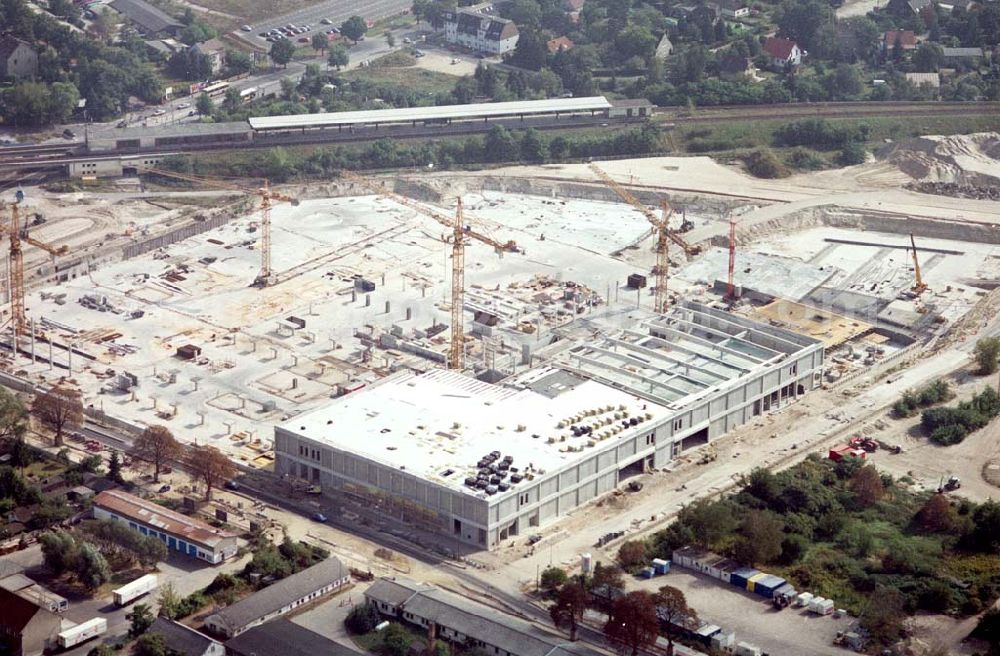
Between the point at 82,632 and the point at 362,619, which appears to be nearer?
the point at 82,632

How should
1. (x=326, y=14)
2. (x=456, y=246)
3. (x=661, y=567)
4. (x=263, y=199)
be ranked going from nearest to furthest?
(x=661, y=567) < (x=456, y=246) < (x=263, y=199) < (x=326, y=14)

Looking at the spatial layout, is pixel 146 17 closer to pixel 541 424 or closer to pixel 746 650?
pixel 541 424

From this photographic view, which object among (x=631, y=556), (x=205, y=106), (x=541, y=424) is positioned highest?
(x=205, y=106)

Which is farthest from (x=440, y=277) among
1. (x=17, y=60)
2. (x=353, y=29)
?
(x=353, y=29)

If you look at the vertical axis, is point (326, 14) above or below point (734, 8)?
below

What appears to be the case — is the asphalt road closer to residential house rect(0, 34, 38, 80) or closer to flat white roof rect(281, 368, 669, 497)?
residential house rect(0, 34, 38, 80)

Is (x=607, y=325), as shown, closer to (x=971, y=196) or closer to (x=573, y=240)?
(x=573, y=240)
